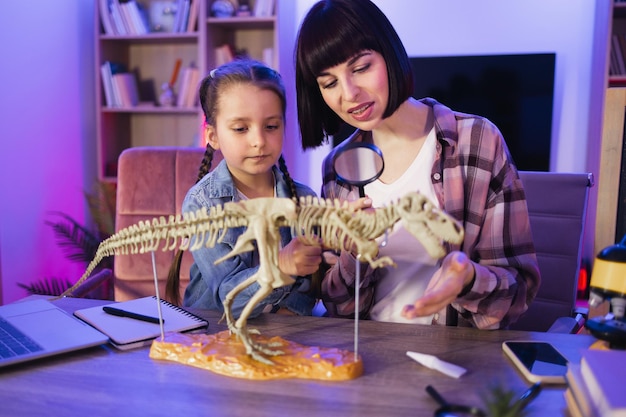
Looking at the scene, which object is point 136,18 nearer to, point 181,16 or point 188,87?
point 181,16

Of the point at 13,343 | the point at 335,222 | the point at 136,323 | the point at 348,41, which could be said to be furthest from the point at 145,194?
the point at 335,222

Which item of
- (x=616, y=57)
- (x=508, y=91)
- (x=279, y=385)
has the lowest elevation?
(x=279, y=385)

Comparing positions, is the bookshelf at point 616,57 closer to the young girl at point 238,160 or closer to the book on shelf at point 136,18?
the young girl at point 238,160

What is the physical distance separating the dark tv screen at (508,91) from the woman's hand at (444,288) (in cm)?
267

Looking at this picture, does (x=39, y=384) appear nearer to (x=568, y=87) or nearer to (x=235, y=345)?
(x=235, y=345)

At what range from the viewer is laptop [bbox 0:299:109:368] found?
103 cm

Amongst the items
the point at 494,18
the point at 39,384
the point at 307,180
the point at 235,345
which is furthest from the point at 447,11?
the point at 39,384

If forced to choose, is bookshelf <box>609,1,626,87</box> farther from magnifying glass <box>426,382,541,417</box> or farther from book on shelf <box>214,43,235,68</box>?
magnifying glass <box>426,382,541,417</box>

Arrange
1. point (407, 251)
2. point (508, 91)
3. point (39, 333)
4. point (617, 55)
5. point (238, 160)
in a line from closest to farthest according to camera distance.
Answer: point (39, 333) < point (238, 160) < point (407, 251) < point (617, 55) < point (508, 91)

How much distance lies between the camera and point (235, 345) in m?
1.06

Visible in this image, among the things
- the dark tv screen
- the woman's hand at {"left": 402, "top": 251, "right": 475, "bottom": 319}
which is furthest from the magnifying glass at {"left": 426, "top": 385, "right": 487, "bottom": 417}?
the dark tv screen

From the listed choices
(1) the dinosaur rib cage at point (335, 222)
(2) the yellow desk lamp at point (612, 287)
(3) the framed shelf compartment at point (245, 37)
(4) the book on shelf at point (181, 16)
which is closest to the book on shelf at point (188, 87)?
(3) the framed shelf compartment at point (245, 37)

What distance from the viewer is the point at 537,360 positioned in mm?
985

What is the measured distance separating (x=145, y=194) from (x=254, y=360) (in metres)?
1.17
